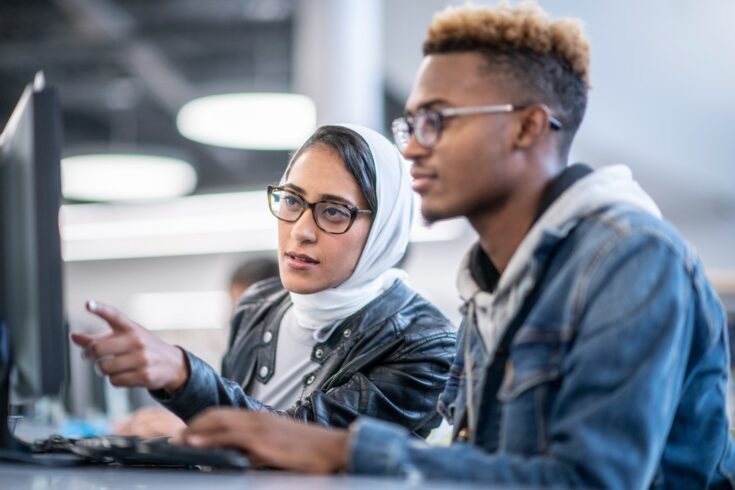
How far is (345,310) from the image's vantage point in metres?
2.07

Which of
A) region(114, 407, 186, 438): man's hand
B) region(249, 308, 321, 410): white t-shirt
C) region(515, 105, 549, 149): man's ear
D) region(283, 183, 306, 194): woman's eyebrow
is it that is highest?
region(515, 105, 549, 149): man's ear

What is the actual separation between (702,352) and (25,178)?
999 mm

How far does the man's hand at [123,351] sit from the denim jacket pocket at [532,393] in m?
0.58

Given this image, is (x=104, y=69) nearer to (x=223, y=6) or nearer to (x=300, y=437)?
(x=223, y=6)

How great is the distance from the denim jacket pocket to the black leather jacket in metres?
0.59

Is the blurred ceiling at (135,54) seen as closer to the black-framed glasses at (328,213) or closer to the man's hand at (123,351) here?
the black-framed glasses at (328,213)

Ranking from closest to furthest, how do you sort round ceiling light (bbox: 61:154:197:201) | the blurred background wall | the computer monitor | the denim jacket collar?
the computer monitor → the denim jacket collar → the blurred background wall → round ceiling light (bbox: 61:154:197:201)

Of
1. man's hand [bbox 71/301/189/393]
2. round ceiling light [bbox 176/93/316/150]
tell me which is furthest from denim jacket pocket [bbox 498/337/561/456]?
round ceiling light [bbox 176/93/316/150]

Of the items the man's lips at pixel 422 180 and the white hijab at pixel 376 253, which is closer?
the man's lips at pixel 422 180

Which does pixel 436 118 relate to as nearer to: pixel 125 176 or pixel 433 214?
pixel 433 214

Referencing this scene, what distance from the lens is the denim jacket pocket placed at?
126cm

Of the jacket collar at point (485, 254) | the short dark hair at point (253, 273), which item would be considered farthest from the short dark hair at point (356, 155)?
the short dark hair at point (253, 273)

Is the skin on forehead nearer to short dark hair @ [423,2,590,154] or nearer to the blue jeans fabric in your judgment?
short dark hair @ [423,2,590,154]

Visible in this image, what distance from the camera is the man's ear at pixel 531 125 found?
1.47 m
